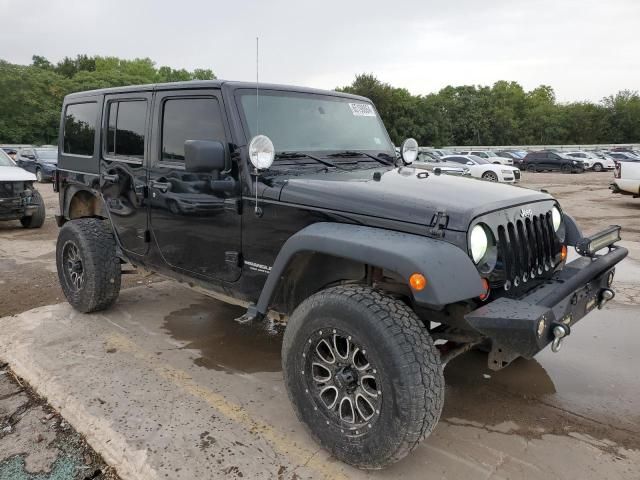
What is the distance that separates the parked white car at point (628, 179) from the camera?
12.8m

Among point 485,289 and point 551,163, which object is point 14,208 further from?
point 551,163

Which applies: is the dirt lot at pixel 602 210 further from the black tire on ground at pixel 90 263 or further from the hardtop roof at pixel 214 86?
the black tire on ground at pixel 90 263

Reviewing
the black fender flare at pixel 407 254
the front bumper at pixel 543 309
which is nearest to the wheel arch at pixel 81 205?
the black fender flare at pixel 407 254

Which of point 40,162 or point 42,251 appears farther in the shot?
point 40,162

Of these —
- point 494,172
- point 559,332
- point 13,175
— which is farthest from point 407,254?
point 494,172

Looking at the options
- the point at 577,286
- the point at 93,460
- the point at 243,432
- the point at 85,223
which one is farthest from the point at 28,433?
the point at 577,286

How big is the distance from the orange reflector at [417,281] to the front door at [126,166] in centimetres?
252

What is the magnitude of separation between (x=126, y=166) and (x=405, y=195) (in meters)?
2.50

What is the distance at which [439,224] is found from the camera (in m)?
2.58

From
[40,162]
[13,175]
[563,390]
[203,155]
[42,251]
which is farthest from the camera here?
[40,162]

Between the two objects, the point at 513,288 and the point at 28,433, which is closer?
the point at 513,288

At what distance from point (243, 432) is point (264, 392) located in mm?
492

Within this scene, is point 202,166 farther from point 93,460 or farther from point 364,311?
point 93,460

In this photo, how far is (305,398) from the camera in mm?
2787
